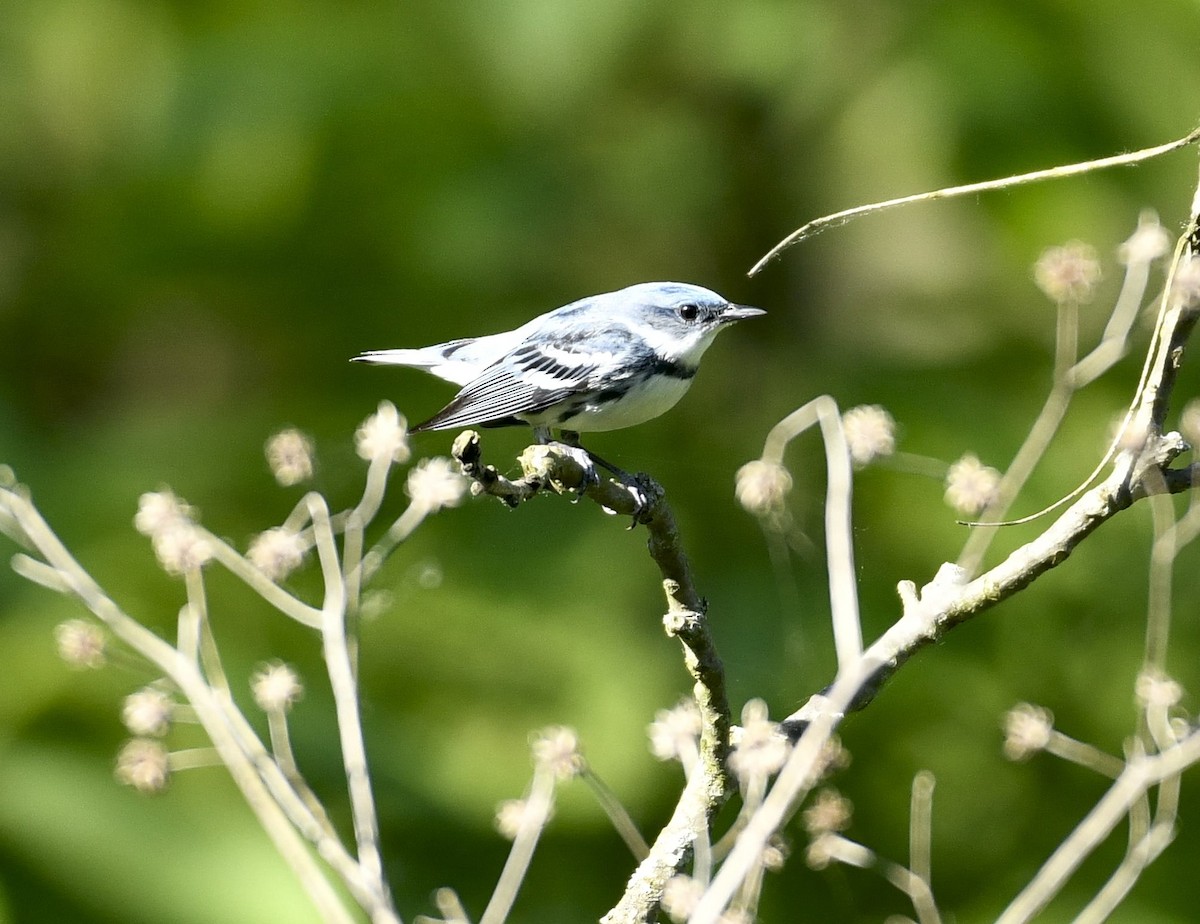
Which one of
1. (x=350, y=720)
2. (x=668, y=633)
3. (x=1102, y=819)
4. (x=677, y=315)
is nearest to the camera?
(x=1102, y=819)

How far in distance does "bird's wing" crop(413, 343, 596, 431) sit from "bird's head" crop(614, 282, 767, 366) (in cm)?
9

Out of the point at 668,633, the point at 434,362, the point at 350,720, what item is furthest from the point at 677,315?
the point at 350,720

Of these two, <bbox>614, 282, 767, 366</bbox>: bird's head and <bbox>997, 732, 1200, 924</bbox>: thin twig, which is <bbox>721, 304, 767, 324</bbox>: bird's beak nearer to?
<bbox>614, 282, 767, 366</bbox>: bird's head

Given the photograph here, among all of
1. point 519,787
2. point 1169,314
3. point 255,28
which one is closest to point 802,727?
point 1169,314

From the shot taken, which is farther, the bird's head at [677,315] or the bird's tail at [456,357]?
the bird's tail at [456,357]

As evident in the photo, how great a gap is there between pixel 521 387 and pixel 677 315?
234 millimetres

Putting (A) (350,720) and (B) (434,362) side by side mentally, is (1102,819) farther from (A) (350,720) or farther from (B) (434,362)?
(B) (434,362)

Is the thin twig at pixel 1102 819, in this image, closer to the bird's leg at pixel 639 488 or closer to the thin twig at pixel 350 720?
the thin twig at pixel 350 720

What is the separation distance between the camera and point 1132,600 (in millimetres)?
2168

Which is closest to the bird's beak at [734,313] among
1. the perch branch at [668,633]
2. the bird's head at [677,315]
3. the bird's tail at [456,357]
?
the bird's head at [677,315]

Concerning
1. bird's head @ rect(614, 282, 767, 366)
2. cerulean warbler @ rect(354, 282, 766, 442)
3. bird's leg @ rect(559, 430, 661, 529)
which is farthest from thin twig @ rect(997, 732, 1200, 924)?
bird's head @ rect(614, 282, 767, 366)

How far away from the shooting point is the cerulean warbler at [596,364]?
59.1 inches

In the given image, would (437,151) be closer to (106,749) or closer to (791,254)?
(791,254)

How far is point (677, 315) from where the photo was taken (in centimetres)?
164
